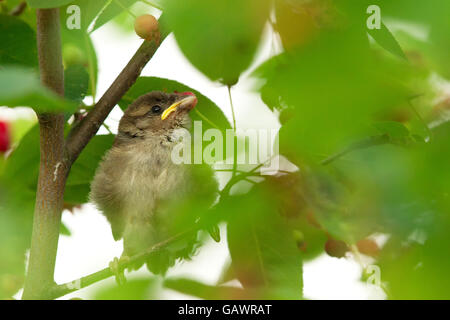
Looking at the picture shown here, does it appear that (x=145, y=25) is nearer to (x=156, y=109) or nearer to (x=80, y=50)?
(x=80, y=50)

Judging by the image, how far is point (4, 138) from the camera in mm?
2855

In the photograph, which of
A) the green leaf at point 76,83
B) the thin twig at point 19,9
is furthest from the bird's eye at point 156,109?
the green leaf at point 76,83

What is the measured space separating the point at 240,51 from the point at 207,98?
1.39 metres

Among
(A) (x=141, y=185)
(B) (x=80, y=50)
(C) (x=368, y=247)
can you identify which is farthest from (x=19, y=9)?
(C) (x=368, y=247)

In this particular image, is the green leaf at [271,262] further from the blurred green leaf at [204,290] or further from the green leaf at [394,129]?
the green leaf at [394,129]

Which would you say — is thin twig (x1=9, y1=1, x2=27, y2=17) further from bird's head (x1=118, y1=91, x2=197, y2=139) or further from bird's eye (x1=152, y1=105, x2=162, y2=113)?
bird's eye (x1=152, y1=105, x2=162, y2=113)

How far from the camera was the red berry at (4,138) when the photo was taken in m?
2.85

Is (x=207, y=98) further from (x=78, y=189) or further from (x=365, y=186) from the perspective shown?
(x=365, y=186)

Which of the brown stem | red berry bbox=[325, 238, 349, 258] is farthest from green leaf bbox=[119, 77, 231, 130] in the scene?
red berry bbox=[325, 238, 349, 258]

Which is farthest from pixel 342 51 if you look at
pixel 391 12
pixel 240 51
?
pixel 240 51

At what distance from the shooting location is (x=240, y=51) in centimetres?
104

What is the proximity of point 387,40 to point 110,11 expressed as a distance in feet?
2.75

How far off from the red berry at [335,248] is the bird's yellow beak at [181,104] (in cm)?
84

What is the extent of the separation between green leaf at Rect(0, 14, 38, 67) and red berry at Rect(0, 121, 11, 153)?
23.7 inches
